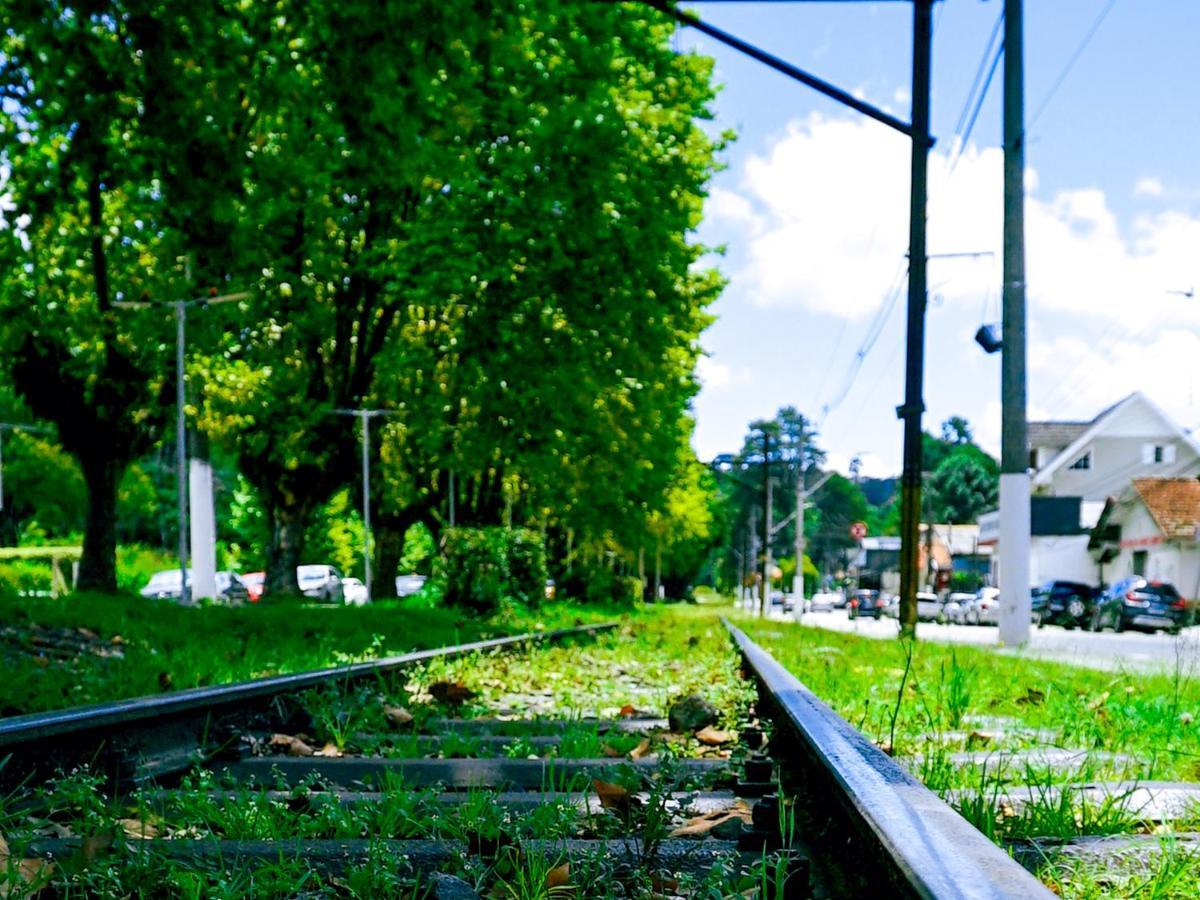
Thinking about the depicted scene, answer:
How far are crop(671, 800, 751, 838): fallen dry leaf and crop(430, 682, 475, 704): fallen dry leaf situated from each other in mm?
3600

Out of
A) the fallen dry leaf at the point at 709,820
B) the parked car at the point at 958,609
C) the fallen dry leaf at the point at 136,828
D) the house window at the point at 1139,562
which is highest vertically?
the fallen dry leaf at the point at 709,820

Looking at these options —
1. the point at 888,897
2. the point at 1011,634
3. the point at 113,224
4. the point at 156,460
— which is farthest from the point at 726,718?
the point at 156,460

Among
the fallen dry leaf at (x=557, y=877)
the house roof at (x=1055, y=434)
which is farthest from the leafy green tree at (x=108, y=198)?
the house roof at (x=1055, y=434)

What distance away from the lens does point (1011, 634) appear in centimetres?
1599

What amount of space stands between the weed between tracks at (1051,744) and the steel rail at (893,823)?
0.34m

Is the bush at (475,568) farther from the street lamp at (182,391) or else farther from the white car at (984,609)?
the white car at (984,609)

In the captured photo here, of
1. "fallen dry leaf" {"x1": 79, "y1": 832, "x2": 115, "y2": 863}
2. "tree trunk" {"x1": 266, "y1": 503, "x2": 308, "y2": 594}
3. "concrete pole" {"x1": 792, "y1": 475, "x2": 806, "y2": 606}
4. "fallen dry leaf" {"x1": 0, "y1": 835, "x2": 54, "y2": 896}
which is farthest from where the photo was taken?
"concrete pole" {"x1": 792, "y1": 475, "x2": 806, "y2": 606}

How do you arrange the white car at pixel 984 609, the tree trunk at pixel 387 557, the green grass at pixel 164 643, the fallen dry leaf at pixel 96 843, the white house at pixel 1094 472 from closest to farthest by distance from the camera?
the fallen dry leaf at pixel 96 843 < the green grass at pixel 164 643 < the tree trunk at pixel 387 557 < the white car at pixel 984 609 < the white house at pixel 1094 472

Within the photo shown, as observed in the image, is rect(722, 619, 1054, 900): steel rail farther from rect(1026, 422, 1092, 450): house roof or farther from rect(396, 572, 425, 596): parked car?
rect(1026, 422, 1092, 450): house roof

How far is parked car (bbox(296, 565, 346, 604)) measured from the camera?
43531 millimetres

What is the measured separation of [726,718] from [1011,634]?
1165 cm

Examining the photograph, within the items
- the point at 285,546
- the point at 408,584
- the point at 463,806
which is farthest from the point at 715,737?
the point at 408,584

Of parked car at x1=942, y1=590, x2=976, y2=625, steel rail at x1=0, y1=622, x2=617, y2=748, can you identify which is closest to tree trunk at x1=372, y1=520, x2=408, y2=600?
parked car at x1=942, y1=590, x2=976, y2=625

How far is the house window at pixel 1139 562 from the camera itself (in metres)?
52.2
